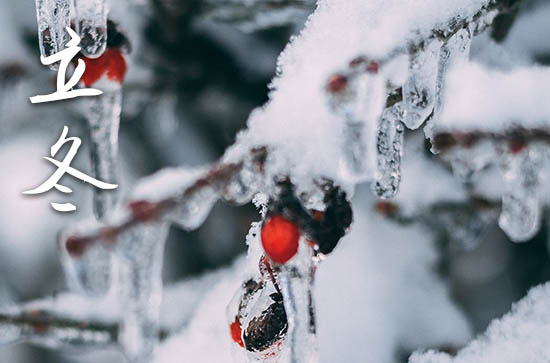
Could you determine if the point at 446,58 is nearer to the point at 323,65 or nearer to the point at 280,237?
the point at 323,65

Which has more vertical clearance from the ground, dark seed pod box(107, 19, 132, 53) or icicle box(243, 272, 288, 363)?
dark seed pod box(107, 19, 132, 53)

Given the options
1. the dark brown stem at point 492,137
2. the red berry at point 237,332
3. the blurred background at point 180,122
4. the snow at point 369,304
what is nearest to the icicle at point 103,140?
the blurred background at point 180,122

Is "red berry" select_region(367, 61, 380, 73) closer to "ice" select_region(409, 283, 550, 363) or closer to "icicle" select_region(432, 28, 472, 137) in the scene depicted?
"icicle" select_region(432, 28, 472, 137)

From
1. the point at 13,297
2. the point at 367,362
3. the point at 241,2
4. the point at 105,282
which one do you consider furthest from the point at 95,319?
the point at 13,297

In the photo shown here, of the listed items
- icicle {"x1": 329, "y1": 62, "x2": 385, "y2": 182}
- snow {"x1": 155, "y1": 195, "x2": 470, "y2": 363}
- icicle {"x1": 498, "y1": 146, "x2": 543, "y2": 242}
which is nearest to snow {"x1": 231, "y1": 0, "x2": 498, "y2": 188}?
icicle {"x1": 329, "y1": 62, "x2": 385, "y2": 182}

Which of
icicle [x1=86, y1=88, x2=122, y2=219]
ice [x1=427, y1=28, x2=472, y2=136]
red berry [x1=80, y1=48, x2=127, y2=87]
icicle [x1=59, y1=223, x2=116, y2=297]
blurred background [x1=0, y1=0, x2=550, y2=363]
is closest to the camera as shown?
icicle [x1=59, y1=223, x2=116, y2=297]

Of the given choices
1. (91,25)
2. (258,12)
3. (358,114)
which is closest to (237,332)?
(358,114)
